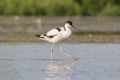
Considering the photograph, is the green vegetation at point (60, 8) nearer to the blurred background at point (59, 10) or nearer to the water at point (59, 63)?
the blurred background at point (59, 10)

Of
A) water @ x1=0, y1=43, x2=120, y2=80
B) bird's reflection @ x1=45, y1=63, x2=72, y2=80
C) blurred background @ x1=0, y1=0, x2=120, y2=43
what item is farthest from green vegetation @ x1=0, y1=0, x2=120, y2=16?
bird's reflection @ x1=45, y1=63, x2=72, y2=80

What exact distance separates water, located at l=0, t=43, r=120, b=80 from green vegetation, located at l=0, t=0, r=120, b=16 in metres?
16.3

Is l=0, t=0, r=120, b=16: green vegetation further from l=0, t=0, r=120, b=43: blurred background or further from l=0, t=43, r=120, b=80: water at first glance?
l=0, t=43, r=120, b=80: water

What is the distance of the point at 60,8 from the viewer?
36.0 meters

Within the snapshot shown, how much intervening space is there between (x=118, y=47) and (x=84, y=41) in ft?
9.35

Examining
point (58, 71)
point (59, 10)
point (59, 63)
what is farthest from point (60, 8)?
point (58, 71)

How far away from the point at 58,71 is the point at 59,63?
1.61 m

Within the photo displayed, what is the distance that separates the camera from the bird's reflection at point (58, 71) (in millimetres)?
12455

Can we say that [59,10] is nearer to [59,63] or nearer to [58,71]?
[59,63]

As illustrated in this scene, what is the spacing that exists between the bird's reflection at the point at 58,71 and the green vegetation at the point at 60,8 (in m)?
21.2

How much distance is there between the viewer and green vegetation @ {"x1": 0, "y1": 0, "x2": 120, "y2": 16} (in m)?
35.8

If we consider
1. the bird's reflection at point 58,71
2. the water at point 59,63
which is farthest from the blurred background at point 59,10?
the bird's reflection at point 58,71

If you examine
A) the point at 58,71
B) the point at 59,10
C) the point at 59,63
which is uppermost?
the point at 59,10

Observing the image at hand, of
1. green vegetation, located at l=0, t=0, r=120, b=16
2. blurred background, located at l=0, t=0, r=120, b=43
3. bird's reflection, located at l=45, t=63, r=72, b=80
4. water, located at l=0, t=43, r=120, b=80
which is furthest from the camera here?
green vegetation, located at l=0, t=0, r=120, b=16
